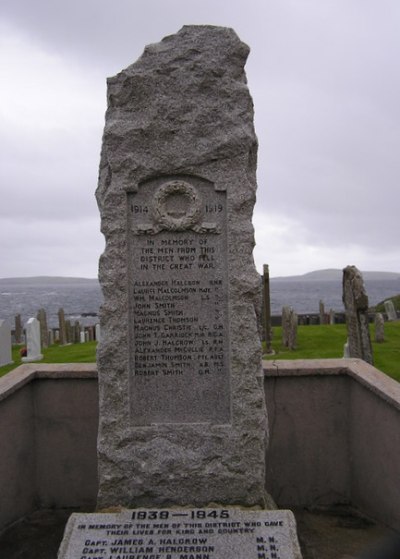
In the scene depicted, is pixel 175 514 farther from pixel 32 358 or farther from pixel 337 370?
pixel 32 358

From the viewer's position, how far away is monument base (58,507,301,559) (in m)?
3.69

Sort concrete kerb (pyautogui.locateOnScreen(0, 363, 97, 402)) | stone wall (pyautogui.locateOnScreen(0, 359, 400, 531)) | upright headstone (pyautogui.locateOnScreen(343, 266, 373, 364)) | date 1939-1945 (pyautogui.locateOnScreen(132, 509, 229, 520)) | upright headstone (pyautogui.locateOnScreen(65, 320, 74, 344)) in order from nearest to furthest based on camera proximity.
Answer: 1. date 1939-1945 (pyautogui.locateOnScreen(132, 509, 229, 520))
2. concrete kerb (pyautogui.locateOnScreen(0, 363, 97, 402))
3. stone wall (pyautogui.locateOnScreen(0, 359, 400, 531))
4. upright headstone (pyautogui.locateOnScreen(343, 266, 373, 364))
5. upright headstone (pyautogui.locateOnScreen(65, 320, 74, 344))

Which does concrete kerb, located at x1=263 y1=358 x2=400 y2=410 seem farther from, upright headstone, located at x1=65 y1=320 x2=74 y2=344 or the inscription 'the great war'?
upright headstone, located at x1=65 y1=320 x2=74 y2=344

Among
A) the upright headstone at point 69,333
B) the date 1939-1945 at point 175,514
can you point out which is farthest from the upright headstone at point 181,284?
the upright headstone at point 69,333

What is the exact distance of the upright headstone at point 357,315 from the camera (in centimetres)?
968

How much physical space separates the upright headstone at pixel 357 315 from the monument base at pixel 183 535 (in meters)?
6.14

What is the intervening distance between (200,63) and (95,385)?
3291mm

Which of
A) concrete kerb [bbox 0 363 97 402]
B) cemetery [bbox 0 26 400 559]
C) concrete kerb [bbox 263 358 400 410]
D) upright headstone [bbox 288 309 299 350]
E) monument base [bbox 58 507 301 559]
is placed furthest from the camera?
upright headstone [bbox 288 309 299 350]

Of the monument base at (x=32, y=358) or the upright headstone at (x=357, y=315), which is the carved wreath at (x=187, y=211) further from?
the monument base at (x=32, y=358)

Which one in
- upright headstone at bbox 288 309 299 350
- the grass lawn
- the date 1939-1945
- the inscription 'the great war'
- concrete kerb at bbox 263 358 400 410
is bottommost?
the grass lawn

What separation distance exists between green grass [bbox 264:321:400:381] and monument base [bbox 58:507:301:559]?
653cm

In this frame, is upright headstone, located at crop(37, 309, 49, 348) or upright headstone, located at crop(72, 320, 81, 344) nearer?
upright headstone, located at crop(37, 309, 49, 348)

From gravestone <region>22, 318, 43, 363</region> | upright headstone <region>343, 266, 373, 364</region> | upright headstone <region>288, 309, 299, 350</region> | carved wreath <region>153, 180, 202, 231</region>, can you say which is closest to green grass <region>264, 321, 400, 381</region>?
upright headstone <region>288, 309, 299, 350</region>

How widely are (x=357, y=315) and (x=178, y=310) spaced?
6.05 metres
